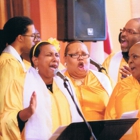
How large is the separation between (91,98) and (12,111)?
82cm

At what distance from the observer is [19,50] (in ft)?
14.1

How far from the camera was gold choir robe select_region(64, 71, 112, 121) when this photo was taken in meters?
4.07

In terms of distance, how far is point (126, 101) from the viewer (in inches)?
144

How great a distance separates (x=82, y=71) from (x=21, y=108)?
0.77 metres

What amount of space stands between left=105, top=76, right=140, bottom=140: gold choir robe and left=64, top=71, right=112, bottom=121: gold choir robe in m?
0.29

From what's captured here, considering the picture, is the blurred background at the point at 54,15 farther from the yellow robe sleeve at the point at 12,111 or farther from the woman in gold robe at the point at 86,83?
the yellow robe sleeve at the point at 12,111

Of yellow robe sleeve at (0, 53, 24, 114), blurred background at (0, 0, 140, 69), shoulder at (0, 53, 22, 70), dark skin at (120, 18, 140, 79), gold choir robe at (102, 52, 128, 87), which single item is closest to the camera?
yellow robe sleeve at (0, 53, 24, 114)

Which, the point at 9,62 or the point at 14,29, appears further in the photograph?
the point at 14,29

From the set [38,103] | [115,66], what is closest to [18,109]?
[38,103]

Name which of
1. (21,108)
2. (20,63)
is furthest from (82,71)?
(21,108)

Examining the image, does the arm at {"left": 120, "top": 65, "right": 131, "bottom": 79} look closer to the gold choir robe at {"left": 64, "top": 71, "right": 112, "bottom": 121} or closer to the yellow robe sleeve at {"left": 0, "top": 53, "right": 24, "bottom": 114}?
the gold choir robe at {"left": 64, "top": 71, "right": 112, "bottom": 121}

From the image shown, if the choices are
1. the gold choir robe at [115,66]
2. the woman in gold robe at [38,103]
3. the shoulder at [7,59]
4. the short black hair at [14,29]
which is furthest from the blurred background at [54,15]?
the woman in gold robe at [38,103]

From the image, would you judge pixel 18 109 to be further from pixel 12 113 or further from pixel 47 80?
pixel 47 80

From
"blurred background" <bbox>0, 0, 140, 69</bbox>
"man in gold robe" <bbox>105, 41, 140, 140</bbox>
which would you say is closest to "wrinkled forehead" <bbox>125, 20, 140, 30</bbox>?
"man in gold robe" <bbox>105, 41, 140, 140</bbox>
